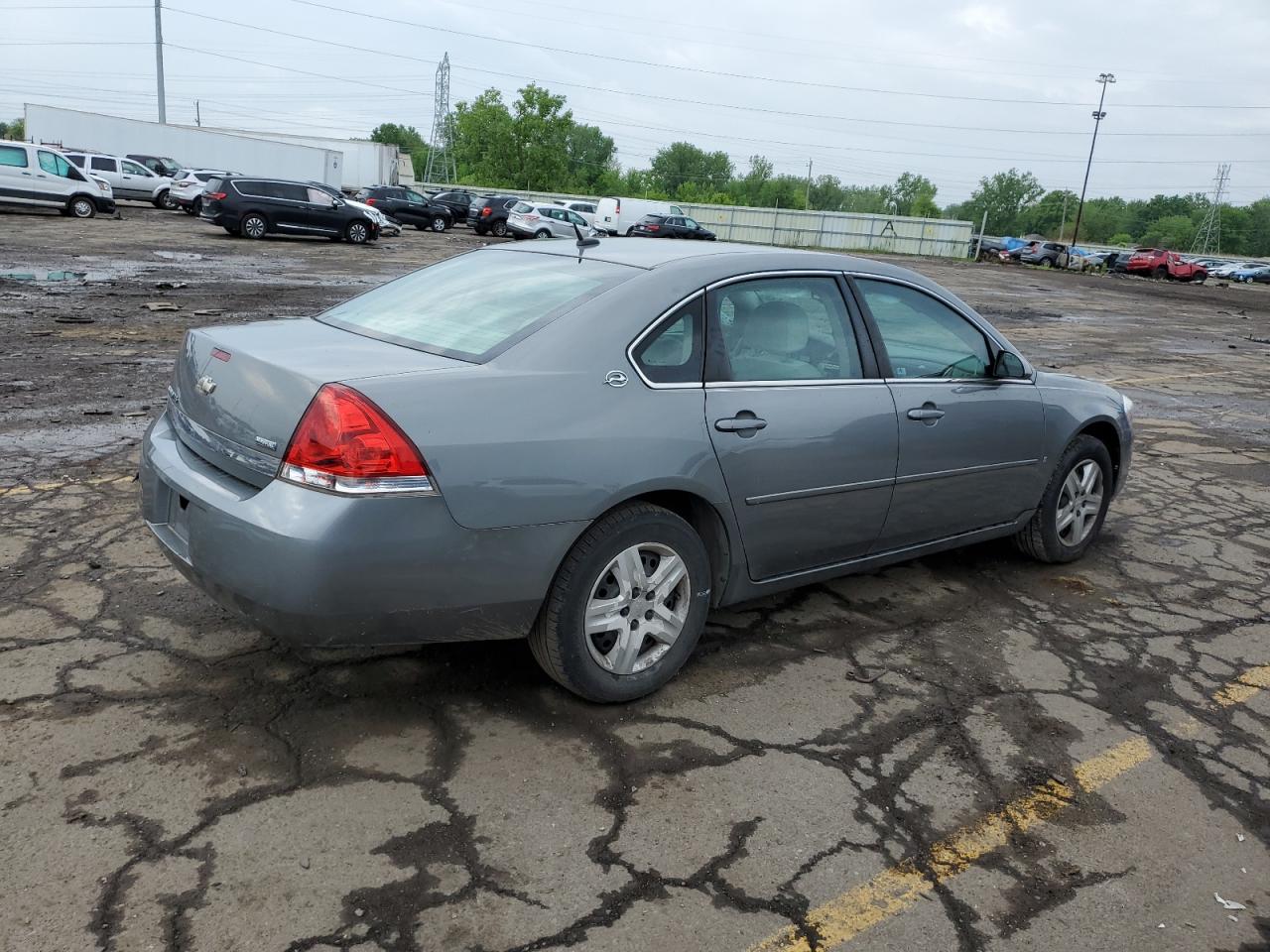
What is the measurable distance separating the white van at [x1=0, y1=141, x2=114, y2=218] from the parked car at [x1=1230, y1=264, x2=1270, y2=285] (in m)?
57.8

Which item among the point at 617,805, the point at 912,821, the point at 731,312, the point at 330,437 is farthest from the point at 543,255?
the point at 912,821

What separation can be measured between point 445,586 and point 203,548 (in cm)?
77

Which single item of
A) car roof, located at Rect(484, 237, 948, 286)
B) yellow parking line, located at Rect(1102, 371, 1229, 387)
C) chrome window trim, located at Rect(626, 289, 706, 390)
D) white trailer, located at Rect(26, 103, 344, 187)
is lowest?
yellow parking line, located at Rect(1102, 371, 1229, 387)

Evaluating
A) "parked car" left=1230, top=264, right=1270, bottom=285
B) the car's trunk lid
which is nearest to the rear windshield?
the car's trunk lid

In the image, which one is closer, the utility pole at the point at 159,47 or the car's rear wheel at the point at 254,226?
the car's rear wheel at the point at 254,226

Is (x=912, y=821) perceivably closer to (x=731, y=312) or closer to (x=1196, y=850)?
(x=1196, y=850)

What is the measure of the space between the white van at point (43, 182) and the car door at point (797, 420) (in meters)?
29.7

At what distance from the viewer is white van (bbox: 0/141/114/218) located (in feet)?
88.9

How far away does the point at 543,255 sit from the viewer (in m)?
4.14

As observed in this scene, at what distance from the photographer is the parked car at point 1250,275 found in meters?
57.2

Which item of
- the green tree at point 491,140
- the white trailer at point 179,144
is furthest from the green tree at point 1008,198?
the white trailer at point 179,144

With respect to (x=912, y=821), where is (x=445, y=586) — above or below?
above

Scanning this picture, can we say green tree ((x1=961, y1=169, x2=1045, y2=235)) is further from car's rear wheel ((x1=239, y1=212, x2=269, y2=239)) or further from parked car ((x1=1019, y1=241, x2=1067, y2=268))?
car's rear wheel ((x1=239, y1=212, x2=269, y2=239))

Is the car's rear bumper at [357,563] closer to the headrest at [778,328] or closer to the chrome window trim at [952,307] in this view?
the headrest at [778,328]
